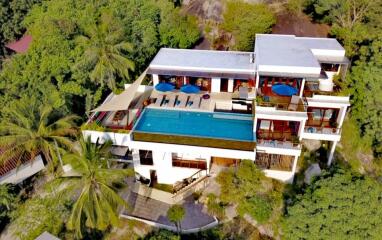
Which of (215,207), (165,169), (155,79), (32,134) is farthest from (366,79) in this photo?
(32,134)

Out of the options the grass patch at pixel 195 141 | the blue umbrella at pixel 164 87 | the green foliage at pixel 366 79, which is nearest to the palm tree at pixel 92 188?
the grass patch at pixel 195 141

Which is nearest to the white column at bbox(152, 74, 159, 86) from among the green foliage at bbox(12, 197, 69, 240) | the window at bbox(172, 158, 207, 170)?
the window at bbox(172, 158, 207, 170)

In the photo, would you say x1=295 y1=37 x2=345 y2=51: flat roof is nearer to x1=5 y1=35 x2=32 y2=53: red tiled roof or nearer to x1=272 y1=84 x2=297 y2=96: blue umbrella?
x1=272 y1=84 x2=297 y2=96: blue umbrella

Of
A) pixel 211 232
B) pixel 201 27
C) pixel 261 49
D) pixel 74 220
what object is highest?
pixel 261 49

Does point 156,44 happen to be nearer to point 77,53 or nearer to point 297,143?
point 77,53

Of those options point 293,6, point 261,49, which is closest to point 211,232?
point 261,49

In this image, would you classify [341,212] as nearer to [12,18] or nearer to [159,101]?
[159,101]
